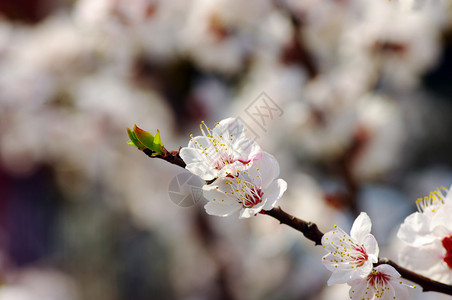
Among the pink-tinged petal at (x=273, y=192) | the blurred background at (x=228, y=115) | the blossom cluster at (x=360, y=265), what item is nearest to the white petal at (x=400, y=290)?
the blossom cluster at (x=360, y=265)

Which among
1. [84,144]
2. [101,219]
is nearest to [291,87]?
[84,144]

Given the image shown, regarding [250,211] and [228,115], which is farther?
[228,115]

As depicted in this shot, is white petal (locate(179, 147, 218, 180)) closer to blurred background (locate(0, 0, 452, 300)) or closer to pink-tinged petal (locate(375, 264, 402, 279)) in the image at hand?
pink-tinged petal (locate(375, 264, 402, 279))

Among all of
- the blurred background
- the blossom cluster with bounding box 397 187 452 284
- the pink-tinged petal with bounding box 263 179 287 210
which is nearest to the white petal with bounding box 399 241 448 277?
the blossom cluster with bounding box 397 187 452 284

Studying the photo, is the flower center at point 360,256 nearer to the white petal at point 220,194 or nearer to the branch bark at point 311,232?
the branch bark at point 311,232

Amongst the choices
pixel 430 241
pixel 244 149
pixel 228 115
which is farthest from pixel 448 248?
pixel 228 115

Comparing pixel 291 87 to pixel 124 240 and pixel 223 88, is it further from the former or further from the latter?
pixel 124 240

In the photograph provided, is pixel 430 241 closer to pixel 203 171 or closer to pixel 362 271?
pixel 362 271
